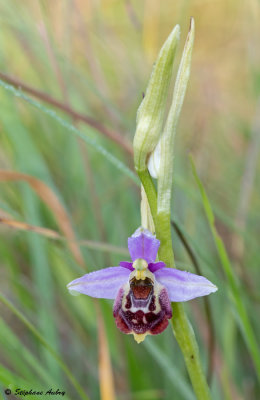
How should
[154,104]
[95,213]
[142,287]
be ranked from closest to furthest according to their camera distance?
[154,104] < [142,287] < [95,213]

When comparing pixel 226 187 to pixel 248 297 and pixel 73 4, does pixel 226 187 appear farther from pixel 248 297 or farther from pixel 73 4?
pixel 73 4

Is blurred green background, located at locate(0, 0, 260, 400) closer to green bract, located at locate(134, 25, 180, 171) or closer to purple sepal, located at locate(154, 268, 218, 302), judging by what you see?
purple sepal, located at locate(154, 268, 218, 302)

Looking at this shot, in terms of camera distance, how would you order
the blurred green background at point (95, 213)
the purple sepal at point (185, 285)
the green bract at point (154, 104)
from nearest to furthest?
the green bract at point (154, 104) → the purple sepal at point (185, 285) → the blurred green background at point (95, 213)

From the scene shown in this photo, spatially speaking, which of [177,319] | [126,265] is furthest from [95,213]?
[177,319]

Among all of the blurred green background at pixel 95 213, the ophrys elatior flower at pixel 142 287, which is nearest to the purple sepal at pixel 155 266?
the ophrys elatior flower at pixel 142 287

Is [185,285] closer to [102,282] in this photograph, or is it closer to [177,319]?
[177,319]

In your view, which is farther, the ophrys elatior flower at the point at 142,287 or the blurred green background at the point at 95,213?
the blurred green background at the point at 95,213

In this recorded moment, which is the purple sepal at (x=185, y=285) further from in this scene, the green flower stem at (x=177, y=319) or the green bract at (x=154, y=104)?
the green bract at (x=154, y=104)
